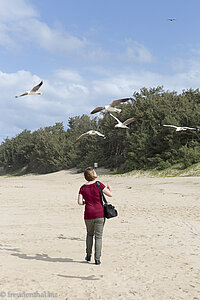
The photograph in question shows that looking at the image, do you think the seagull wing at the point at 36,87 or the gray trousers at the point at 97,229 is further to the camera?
the seagull wing at the point at 36,87

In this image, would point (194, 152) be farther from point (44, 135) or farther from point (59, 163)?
point (44, 135)

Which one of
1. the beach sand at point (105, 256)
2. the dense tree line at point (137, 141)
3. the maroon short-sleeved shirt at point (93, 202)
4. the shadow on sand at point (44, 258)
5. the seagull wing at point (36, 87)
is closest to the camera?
the beach sand at point (105, 256)

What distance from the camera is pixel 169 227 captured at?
415 inches

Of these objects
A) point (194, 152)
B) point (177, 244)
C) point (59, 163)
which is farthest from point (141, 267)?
point (59, 163)

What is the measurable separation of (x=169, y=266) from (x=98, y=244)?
1.41m

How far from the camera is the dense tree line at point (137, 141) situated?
3512 centimetres

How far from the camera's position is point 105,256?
721 centimetres

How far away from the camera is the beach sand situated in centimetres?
504

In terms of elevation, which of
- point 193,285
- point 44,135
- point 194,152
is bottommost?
point 193,285

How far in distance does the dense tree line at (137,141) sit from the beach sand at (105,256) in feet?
49.4

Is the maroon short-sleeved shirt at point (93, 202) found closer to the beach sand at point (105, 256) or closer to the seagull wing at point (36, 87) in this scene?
the beach sand at point (105, 256)

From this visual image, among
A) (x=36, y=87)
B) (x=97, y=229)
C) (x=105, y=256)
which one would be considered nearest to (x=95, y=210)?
(x=97, y=229)

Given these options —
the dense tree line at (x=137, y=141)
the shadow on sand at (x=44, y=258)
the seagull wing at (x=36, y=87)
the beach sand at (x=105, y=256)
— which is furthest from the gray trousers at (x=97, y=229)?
the dense tree line at (x=137, y=141)

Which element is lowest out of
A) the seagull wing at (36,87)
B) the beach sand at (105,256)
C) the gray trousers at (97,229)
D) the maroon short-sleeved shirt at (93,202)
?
the beach sand at (105,256)
